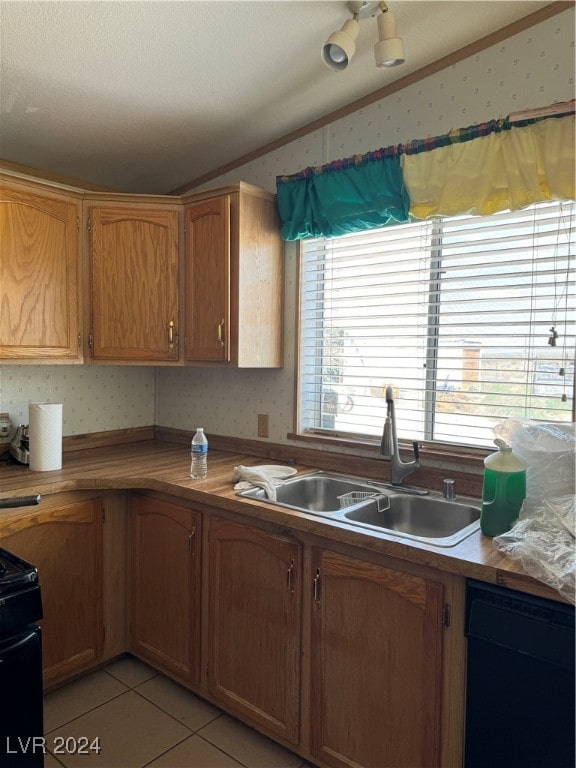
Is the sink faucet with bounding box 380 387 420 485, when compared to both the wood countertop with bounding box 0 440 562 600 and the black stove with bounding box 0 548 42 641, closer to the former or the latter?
the wood countertop with bounding box 0 440 562 600

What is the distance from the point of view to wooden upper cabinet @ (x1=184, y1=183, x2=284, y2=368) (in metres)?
2.32

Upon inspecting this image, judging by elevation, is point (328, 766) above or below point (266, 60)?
below

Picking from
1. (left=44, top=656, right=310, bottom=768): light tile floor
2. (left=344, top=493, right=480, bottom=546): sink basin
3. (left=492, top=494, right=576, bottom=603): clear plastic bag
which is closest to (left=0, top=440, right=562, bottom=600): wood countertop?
(left=492, top=494, right=576, bottom=603): clear plastic bag

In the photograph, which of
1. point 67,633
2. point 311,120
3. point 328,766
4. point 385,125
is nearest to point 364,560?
point 328,766

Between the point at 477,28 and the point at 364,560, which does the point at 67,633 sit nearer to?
the point at 364,560

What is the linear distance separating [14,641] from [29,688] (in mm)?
155

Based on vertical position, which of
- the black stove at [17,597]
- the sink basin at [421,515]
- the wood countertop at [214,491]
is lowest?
the black stove at [17,597]

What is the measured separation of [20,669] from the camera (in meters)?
1.51

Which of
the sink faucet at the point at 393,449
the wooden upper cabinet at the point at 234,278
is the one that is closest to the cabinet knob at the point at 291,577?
the sink faucet at the point at 393,449

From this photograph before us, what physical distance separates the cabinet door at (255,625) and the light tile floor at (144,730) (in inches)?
3.9

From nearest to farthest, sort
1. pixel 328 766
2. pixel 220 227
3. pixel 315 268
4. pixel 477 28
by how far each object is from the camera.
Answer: pixel 328 766
pixel 477 28
pixel 220 227
pixel 315 268

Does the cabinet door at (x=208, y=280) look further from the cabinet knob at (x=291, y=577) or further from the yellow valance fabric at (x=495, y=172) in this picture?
the cabinet knob at (x=291, y=577)

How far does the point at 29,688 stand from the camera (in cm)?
154

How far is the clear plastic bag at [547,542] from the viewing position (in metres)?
1.22
